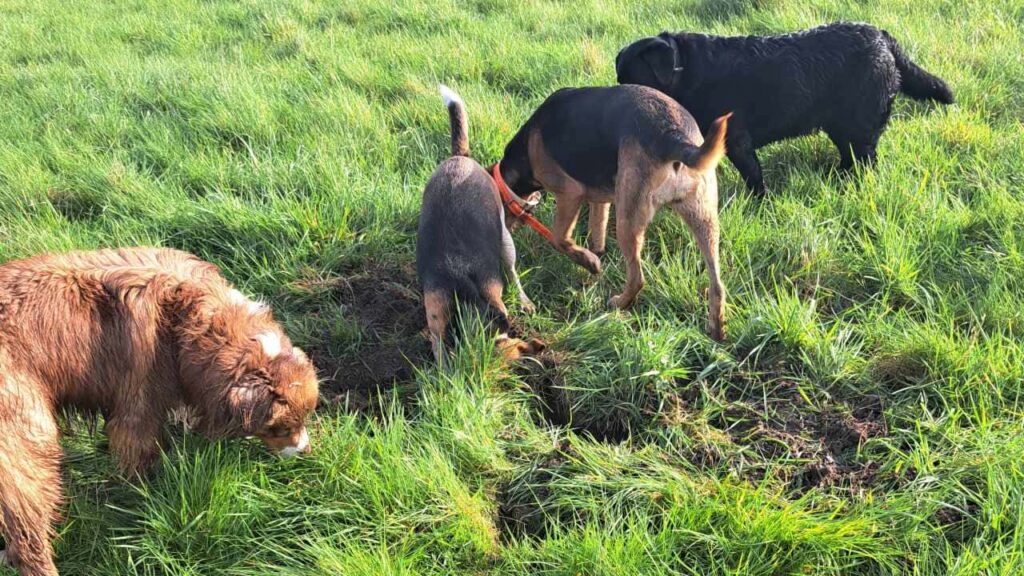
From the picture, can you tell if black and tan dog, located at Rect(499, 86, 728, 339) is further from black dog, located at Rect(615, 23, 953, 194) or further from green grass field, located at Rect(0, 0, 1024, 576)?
black dog, located at Rect(615, 23, 953, 194)

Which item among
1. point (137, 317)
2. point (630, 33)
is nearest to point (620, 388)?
point (137, 317)

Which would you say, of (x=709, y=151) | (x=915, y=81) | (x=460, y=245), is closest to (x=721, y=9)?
(x=915, y=81)

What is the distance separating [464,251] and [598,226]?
3.32 ft

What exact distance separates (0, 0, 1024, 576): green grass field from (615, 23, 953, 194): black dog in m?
0.29

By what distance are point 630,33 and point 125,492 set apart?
221 inches

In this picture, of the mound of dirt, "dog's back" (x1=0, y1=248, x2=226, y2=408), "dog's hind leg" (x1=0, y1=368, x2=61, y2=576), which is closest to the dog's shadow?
the mound of dirt

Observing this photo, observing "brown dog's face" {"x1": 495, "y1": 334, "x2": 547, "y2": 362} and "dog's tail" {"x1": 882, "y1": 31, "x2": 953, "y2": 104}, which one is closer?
"brown dog's face" {"x1": 495, "y1": 334, "x2": 547, "y2": 362}

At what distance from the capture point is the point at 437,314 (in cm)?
336

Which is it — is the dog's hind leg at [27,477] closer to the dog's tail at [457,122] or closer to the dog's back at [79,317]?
the dog's back at [79,317]

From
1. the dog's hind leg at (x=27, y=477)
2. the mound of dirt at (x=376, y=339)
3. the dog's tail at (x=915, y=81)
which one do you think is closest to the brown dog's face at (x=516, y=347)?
the mound of dirt at (x=376, y=339)

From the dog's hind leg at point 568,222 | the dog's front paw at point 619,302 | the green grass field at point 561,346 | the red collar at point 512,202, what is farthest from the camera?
the red collar at point 512,202

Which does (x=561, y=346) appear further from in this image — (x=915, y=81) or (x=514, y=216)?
(x=915, y=81)

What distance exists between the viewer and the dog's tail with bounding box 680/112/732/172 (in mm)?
3055

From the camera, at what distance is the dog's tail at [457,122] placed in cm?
437
